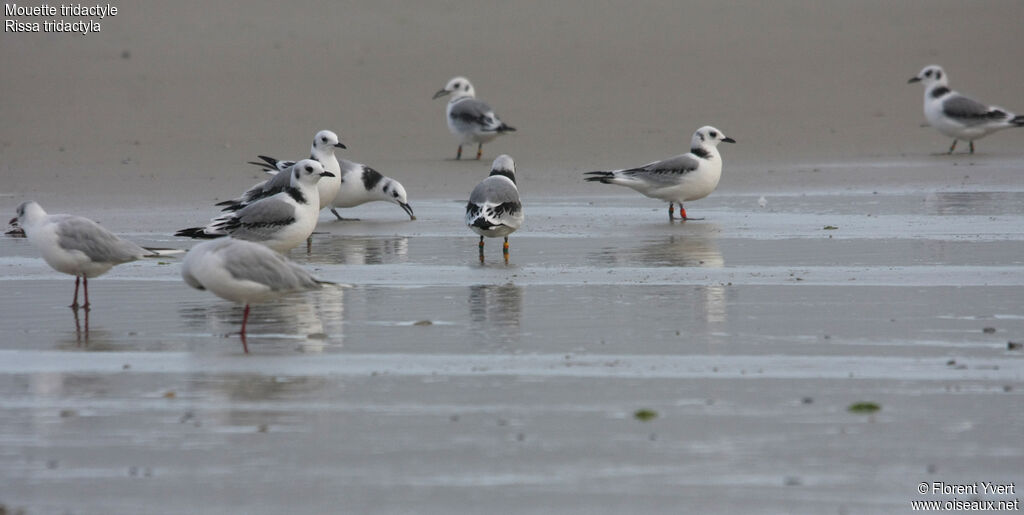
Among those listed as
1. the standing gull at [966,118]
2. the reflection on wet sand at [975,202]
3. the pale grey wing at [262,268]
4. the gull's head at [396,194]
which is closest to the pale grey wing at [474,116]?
the gull's head at [396,194]

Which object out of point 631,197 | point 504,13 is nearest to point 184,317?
point 631,197

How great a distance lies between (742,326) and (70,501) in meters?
4.21

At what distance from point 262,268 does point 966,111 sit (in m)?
13.3

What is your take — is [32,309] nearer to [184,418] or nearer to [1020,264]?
[184,418]

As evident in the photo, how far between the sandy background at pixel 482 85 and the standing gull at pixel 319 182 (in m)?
2.15

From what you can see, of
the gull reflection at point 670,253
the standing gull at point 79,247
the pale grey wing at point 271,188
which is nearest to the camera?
the standing gull at point 79,247

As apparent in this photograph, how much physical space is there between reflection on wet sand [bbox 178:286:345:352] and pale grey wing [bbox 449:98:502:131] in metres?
9.76

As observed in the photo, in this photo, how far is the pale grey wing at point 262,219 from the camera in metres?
11.0

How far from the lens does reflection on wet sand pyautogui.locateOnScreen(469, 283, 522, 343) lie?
26.0ft

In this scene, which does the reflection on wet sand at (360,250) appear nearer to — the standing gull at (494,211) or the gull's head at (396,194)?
the standing gull at (494,211)

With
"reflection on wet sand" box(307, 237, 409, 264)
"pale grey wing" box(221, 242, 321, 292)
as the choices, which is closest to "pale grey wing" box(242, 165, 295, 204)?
"reflection on wet sand" box(307, 237, 409, 264)

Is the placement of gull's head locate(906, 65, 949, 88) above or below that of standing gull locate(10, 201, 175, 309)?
above

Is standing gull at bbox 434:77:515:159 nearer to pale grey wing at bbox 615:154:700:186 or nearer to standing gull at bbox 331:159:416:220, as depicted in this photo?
standing gull at bbox 331:159:416:220

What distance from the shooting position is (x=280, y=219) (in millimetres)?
10992
